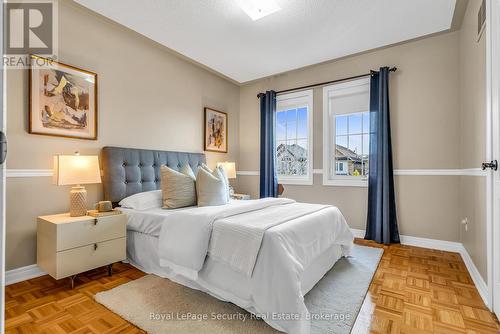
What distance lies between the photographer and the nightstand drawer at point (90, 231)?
198cm

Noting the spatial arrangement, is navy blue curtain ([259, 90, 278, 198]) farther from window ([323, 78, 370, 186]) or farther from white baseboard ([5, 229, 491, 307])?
white baseboard ([5, 229, 491, 307])

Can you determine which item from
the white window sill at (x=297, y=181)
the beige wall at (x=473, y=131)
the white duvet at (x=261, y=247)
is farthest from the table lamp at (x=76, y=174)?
the beige wall at (x=473, y=131)

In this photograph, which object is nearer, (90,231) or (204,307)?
(204,307)

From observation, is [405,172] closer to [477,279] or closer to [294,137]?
[477,279]

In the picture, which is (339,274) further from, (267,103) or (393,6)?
(267,103)

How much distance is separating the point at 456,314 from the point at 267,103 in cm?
350

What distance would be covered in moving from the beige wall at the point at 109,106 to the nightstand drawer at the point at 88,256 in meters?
0.55

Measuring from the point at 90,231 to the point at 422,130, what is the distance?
3.78 m

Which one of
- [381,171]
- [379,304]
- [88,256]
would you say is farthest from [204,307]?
[381,171]

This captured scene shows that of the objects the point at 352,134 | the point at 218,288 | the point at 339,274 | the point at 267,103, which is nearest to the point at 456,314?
the point at 339,274

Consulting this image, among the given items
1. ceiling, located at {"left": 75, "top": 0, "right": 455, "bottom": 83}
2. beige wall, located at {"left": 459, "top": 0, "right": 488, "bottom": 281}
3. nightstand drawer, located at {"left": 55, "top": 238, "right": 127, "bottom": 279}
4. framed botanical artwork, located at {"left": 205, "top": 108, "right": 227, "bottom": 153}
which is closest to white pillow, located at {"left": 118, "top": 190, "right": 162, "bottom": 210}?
nightstand drawer, located at {"left": 55, "top": 238, "right": 127, "bottom": 279}

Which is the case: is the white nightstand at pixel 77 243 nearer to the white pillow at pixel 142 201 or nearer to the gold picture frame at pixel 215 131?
the white pillow at pixel 142 201

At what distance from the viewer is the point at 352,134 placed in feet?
12.3

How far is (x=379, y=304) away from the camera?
1824 millimetres
